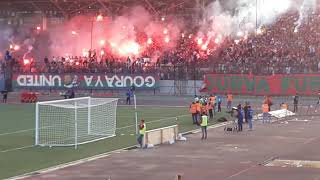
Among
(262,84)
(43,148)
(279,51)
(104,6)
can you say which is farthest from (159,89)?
(43,148)

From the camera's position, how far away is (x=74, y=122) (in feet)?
101

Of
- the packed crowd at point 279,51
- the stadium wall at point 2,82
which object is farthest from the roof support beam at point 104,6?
the packed crowd at point 279,51

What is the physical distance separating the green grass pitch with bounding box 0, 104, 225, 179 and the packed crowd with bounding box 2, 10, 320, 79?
48.0 ft

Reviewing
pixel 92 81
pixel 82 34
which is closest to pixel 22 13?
pixel 82 34

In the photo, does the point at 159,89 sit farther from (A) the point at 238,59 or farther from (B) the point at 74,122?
(B) the point at 74,122

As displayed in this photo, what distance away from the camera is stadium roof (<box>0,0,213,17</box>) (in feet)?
229

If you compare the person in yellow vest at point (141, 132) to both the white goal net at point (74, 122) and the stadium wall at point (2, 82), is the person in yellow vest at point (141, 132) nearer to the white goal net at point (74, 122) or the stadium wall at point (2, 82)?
the white goal net at point (74, 122)

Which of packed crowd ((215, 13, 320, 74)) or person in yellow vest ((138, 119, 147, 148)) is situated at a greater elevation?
packed crowd ((215, 13, 320, 74))

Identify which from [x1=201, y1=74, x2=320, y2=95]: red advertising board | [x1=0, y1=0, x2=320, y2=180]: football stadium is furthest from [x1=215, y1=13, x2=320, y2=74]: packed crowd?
[x1=201, y1=74, x2=320, y2=95]: red advertising board

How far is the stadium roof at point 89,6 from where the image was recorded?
6975 cm

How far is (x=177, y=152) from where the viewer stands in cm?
2662

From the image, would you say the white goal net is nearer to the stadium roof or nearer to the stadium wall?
the stadium wall

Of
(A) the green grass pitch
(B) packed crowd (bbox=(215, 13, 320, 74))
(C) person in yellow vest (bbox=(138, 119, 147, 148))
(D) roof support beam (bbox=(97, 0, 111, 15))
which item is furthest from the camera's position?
(D) roof support beam (bbox=(97, 0, 111, 15))

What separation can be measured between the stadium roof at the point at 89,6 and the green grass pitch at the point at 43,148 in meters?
22.4
